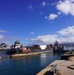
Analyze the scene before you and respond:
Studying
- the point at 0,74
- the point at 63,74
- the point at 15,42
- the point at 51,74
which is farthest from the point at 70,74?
the point at 15,42

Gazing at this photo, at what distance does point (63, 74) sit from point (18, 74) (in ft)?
61.6

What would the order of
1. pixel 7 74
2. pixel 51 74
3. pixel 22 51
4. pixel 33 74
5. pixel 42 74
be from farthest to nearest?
pixel 22 51, pixel 7 74, pixel 33 74, pixel 42 74, pixel 51 74

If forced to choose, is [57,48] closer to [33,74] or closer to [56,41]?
[56,41]

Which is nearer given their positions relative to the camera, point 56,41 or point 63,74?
point 63,74

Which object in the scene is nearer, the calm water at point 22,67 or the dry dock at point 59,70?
the dry dock at point 59,70

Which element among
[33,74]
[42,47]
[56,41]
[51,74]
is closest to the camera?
[51,74]

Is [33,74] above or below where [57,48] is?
below

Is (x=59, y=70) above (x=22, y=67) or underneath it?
above

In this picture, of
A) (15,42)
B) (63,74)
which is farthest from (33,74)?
(15,42)

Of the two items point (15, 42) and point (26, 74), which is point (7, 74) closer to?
point (26, 74)

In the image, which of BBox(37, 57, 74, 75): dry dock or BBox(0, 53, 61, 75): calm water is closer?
BBox(37, 57, 74, 75): dry dock

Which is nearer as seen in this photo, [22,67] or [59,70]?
[59,70]

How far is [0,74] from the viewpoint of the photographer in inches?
1998

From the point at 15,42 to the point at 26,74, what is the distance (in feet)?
369
